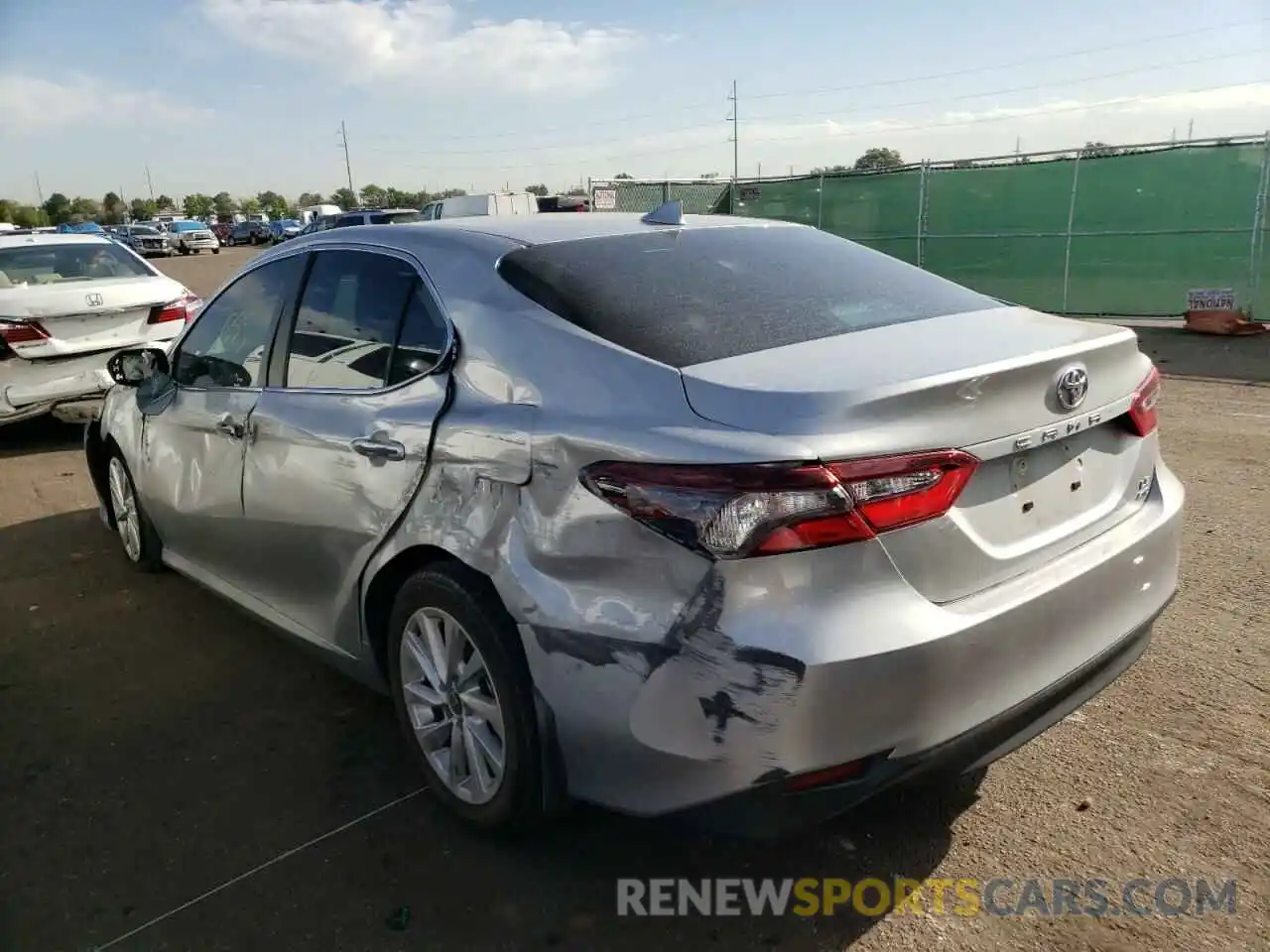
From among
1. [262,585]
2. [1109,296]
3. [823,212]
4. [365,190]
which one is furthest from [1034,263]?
[365,190]

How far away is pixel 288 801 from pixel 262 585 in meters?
0.92

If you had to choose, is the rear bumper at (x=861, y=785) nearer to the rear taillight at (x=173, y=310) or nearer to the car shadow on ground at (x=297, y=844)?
the car shadow on ground at (x=297, y=844)

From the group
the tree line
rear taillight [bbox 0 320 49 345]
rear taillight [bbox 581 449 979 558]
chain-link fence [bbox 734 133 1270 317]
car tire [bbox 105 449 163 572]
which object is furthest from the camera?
the tree line

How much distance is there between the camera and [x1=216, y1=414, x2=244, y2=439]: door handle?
3741 mm

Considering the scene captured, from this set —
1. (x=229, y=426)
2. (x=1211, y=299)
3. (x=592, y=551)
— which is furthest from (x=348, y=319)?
(x=1211, y=299)

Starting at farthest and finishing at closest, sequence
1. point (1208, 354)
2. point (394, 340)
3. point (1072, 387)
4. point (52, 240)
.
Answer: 1. point (1208, 354)
2. point (52, 240)
3. point (394, 340)
4. point (1072, 387)

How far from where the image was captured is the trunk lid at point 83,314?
301 inches

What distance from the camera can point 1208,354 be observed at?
11320mm

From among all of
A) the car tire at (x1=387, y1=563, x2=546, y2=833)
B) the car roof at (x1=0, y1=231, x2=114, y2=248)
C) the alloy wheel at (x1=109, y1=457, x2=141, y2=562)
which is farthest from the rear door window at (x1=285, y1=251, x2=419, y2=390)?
the car roof at (x1=0, y1=231, x2=114, y2=248)

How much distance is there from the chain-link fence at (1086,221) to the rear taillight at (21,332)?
12.9m

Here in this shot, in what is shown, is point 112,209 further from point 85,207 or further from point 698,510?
point 698,510

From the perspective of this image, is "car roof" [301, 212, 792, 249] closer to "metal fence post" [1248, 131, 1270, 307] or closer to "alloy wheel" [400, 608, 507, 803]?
"alloy wheel" [400, 608, 507, 803]

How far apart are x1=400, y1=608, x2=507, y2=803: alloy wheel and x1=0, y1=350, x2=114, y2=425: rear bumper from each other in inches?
235

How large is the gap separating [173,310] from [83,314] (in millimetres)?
730
